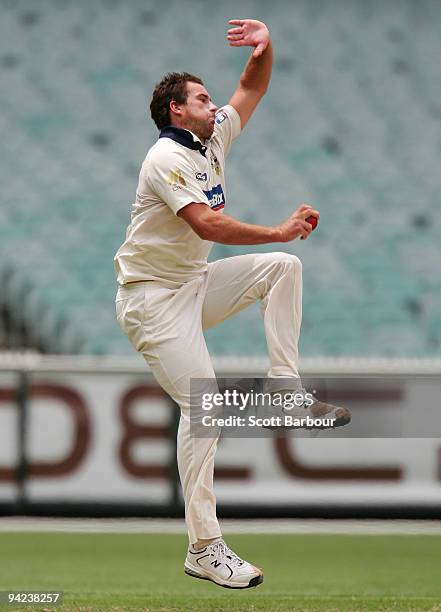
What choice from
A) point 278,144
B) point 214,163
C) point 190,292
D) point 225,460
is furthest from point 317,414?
point 278,144

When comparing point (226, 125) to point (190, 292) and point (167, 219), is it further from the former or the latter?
point (190, 292)

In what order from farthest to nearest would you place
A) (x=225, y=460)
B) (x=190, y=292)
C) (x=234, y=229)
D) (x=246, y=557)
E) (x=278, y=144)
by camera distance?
(x=278, y=144) → (x=225, y=460) → (x=246, y=557) → (x=190, y=292) → (x=234, y=229)

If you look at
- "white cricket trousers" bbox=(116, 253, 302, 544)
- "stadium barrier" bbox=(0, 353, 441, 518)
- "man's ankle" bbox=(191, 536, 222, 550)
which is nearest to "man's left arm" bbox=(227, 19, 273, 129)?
"white cricket trousers" bbox=(116, 253, 302, 544)

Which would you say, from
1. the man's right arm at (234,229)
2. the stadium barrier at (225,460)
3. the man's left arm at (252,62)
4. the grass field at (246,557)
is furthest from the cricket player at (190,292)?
the stadium barrier at (225,460)

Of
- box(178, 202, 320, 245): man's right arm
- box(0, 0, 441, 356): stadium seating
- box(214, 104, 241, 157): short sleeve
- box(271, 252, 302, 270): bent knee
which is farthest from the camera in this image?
box(0, 0, 441, 356): stadium seating

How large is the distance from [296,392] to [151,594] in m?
1.91

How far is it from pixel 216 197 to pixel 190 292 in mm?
405

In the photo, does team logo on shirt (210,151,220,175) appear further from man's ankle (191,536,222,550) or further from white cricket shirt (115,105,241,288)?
man's ankle (191,536,222,550)

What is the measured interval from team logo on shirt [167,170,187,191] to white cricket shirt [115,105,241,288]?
14 millimetres

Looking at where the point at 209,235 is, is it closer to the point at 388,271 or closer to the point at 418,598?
the point at 418,598

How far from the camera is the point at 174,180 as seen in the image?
550cm

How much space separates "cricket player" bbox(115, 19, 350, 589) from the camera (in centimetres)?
564

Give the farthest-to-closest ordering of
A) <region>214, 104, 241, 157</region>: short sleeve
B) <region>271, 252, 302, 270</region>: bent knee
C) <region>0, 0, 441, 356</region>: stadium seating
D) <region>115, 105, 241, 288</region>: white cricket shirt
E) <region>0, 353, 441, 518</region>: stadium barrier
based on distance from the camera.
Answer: <region>0, 0, 441, 356</region>: stadium seating < <region>0, 353, 441, 518</region>: stadium barrier < <region>214, 104, 241, 157</region>: short sleeve < <region>271, 252, 302, 270</region>: bent knee < <region>115, 105, 241, 288</region>: white cricket shirt

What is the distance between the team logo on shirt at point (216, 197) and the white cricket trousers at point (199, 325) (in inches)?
9.7
